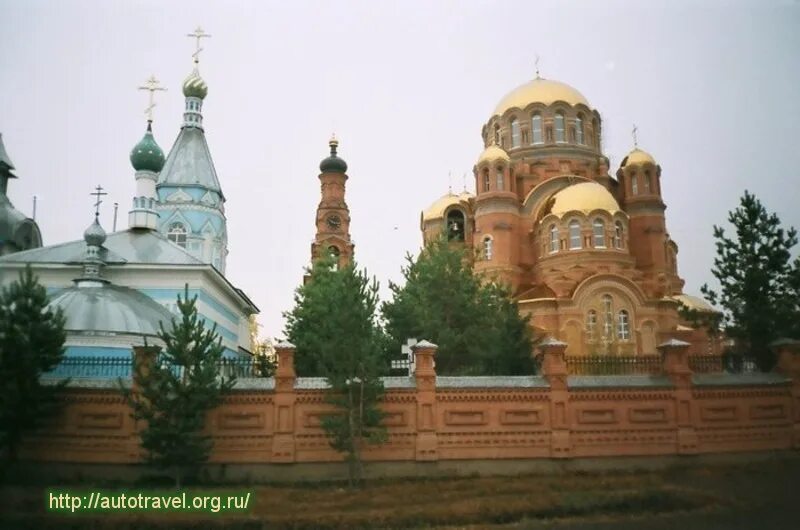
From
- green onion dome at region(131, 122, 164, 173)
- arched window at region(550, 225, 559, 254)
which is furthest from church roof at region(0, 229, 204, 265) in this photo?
arched window at region(550, 225, 559, 254)

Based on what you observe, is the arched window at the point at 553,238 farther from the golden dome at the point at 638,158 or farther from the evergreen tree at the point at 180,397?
the evergreen tree at the point at 180,397

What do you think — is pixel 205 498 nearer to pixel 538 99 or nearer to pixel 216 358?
pixel 216 358

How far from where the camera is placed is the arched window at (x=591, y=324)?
25.6 m

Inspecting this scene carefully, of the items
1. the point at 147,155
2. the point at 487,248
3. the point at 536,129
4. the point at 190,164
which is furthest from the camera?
the point at 536,129

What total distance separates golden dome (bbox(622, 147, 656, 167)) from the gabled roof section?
19334 millimetres

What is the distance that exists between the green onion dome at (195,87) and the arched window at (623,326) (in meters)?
22.2

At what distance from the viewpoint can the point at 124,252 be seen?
22.6 metres

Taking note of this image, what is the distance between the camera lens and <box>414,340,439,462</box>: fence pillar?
1275 cm

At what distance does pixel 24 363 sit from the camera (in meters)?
11.6

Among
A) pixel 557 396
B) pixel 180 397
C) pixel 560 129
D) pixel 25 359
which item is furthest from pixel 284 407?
pixel 560 129

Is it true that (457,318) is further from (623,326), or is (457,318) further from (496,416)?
(623,326)

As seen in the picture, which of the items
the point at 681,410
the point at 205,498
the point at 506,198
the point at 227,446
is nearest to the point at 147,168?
the point at 506,198

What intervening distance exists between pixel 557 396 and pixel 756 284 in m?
5.57

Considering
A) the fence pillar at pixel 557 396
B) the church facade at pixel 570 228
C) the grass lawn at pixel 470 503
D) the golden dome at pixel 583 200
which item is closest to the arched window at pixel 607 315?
the church facade at pixel 570 228
